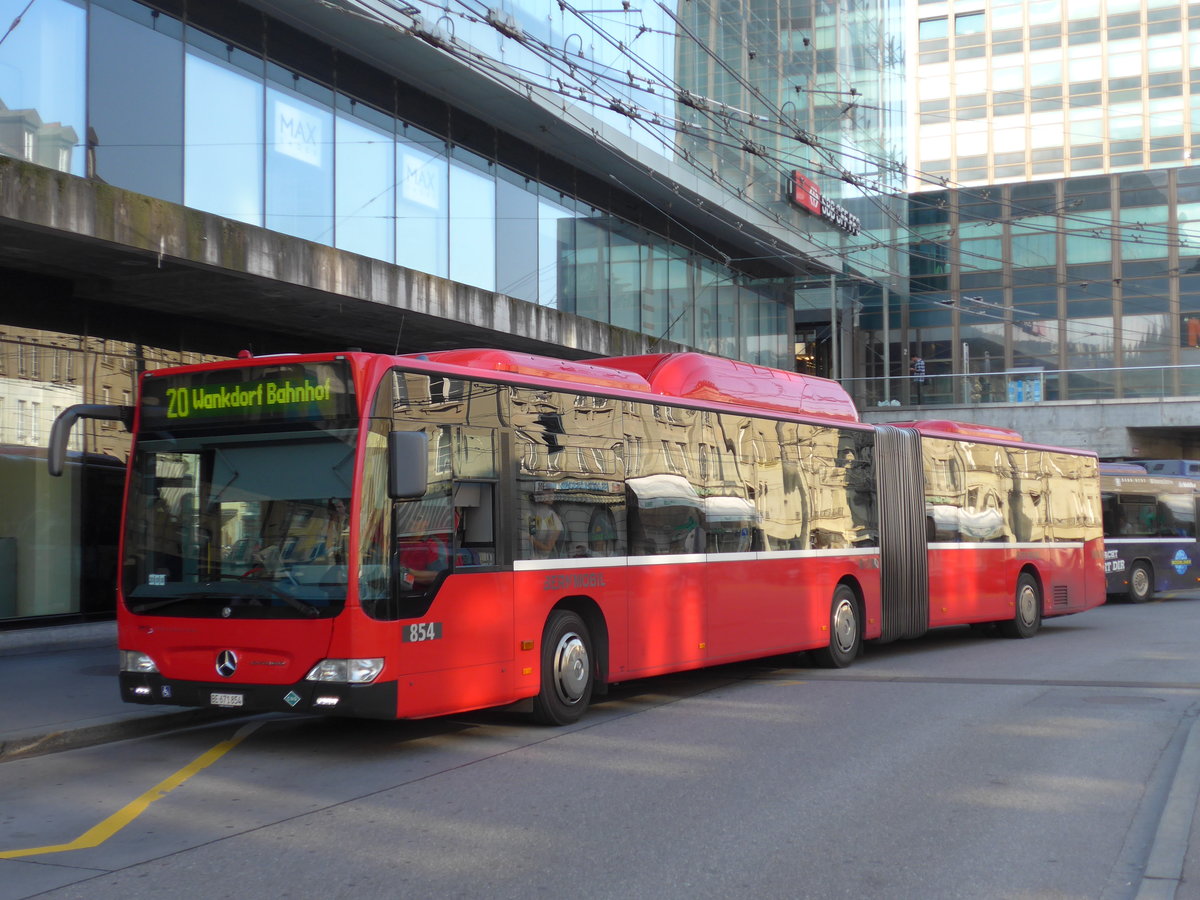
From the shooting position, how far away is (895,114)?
43.3m

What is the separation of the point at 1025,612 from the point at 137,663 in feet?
46.0

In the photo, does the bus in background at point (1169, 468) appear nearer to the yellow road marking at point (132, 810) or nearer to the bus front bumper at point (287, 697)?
the bus front bumper at point (287, 697)

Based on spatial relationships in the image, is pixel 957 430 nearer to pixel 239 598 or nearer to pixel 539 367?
pixel 539 367

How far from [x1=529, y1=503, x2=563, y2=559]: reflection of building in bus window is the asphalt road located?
147 cm

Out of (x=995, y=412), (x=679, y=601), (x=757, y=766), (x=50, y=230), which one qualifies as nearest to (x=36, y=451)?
(x=50, y=230)

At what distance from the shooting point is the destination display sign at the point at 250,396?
29.1ft

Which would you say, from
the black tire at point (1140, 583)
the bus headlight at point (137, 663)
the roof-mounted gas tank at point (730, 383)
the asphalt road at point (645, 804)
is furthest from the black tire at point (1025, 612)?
the bus headlight at point (137, 663)

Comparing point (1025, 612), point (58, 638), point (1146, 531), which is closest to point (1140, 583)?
point (1146, 531)

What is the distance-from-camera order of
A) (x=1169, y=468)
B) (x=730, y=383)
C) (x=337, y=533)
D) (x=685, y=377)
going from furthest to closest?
(x=1169, y=468) → (x=730, y=383) → (x=685, y=377) → (x=337, y=533)

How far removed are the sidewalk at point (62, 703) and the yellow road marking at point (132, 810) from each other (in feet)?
3.18

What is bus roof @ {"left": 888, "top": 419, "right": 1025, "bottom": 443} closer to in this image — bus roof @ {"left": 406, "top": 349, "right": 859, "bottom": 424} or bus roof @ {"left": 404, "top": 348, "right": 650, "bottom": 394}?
bus roof @ {"left": 406, "top": 349, "right": 859, "bottom": 424}

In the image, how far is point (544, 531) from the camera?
1026 centimetres

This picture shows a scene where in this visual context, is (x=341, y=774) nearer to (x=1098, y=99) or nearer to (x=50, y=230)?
(x=50, y=230)

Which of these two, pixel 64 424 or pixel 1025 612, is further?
pixel 1025 612
